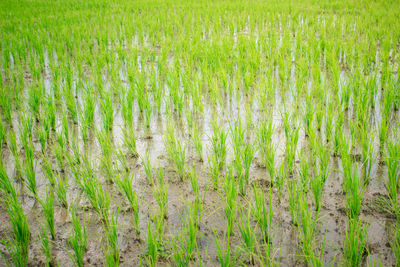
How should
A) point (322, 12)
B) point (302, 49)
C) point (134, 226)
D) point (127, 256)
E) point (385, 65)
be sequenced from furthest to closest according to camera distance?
point (322, 12) < point (302, 49) < point (385, 65) < point (134, 226) < point (127, 256)

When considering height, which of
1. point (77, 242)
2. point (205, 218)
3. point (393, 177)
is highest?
point (393, 177)

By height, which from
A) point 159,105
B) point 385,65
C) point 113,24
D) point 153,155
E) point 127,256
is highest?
point 113,24

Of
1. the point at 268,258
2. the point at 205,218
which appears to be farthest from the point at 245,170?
the point at 268,258

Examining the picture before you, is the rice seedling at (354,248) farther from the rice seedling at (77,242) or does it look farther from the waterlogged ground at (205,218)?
the rice seedling at (77,242)

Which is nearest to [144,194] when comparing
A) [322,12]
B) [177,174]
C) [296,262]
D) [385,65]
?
[177,174]

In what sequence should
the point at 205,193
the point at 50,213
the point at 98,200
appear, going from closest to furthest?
the point at 50,213 → the point at 98,200 → the point at 205,193

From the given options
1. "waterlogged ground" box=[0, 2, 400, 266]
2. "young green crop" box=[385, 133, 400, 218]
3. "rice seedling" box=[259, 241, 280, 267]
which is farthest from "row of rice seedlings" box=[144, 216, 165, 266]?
"young green crop" box=[385, 133, 400, 218]

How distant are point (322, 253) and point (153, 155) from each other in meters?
1.37

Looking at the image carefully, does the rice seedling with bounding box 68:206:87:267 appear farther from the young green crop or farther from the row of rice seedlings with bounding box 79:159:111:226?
the young green crop

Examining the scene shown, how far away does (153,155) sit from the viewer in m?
2.36

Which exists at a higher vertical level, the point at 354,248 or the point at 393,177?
the point at 393,177

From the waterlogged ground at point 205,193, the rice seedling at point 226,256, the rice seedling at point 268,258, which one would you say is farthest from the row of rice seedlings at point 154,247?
the rice seedling at point 268,258

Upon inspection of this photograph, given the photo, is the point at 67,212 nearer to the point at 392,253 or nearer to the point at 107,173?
the point at 107,173

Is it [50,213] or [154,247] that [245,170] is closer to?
[154,247]
